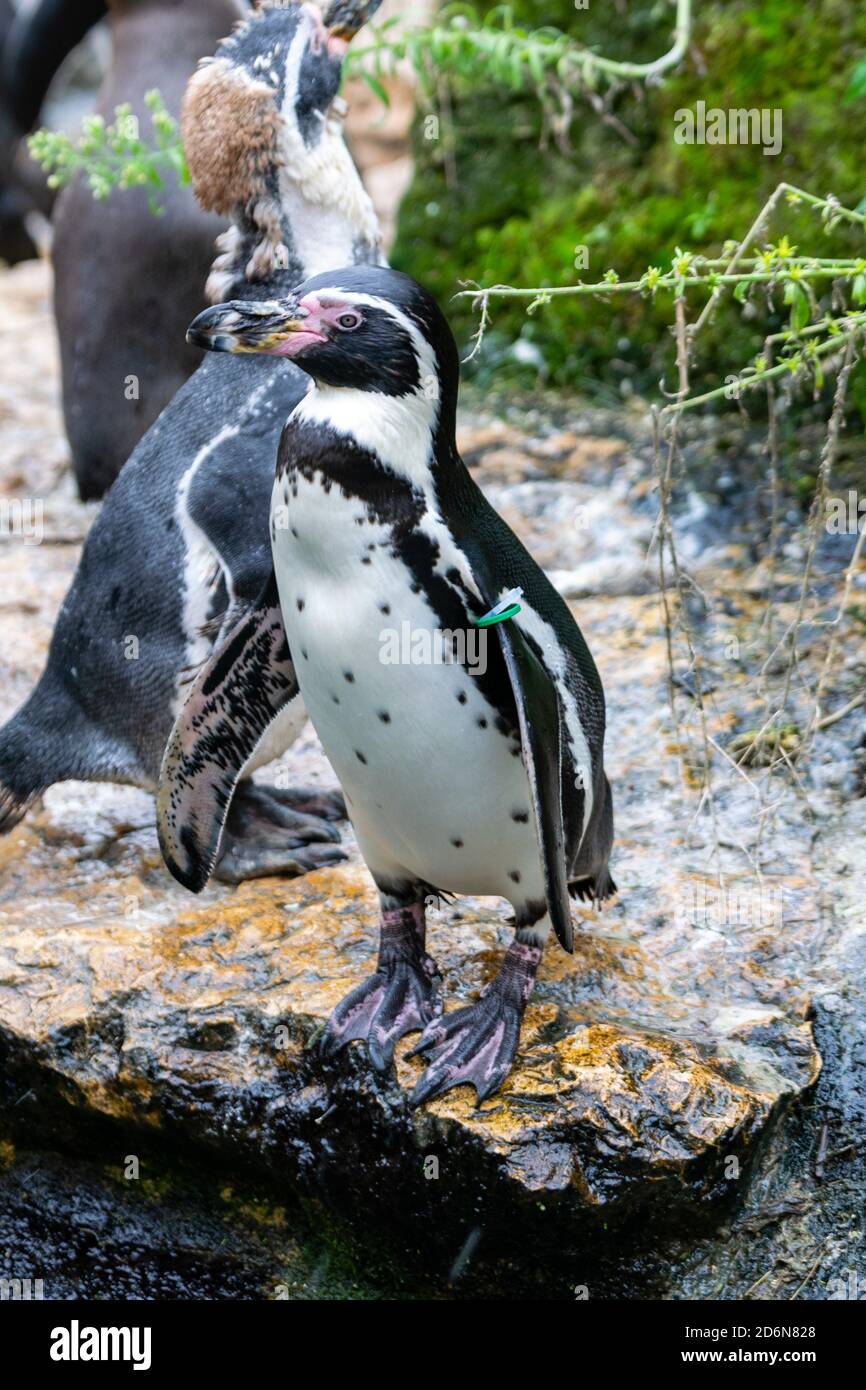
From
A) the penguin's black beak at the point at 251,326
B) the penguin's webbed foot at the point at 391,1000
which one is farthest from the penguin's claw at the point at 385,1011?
the penguin's black beak at the point at 251,326

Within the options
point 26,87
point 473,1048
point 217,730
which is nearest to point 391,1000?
point 473,1048

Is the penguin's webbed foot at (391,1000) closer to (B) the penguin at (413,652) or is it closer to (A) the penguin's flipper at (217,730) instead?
(B) the penguin at (413,652)

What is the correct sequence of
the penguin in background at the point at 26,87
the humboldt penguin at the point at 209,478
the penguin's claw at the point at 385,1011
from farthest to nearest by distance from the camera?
the penguin in background at the point at 26,87, the humboldt penguin at the point at 209,478, the penguin's claw at the point at 385,1011

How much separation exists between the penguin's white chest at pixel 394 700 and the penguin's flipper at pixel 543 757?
0.23 feet

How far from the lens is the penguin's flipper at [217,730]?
2.48 metres

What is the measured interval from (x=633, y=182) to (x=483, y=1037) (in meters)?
3.23

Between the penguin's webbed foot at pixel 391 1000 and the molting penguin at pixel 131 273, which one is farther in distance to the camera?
the molting penguin at pixel 131 273

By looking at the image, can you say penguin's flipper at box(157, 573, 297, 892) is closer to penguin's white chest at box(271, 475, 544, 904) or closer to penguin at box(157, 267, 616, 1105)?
penguin at box(157, 267, 616, 1105)

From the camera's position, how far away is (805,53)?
444 cm

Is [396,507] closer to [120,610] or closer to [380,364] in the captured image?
[380,364]

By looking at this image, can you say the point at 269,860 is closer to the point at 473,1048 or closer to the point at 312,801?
the point at 312,801

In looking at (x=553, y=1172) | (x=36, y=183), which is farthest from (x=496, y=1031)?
(x=36, y=183)

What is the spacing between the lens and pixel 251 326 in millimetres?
2154

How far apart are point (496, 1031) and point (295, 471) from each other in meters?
0.87
